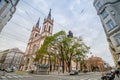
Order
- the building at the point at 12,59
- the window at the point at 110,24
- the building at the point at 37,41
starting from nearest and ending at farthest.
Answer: the window at the point at 110,24
the building at the point at 37,41
the building at the point at 12,59

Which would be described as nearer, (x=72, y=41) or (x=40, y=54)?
(x=72, y=41)

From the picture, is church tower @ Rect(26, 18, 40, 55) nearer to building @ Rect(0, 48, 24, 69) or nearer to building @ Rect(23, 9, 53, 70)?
building @ Rect(23, 9, 53, 70)

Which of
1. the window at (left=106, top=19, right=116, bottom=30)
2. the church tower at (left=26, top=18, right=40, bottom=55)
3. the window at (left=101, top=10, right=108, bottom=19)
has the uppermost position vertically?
the church tower at (left=26, top=18, right=40, bottom=55)

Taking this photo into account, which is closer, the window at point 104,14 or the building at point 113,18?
the building at point 113,18

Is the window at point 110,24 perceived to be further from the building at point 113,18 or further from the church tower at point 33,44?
the church tower at point 33,44

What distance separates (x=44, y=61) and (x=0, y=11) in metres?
33.9

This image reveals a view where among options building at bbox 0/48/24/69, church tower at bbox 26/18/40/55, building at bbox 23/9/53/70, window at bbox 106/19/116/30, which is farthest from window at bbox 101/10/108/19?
building at bbox 0/48/24/69

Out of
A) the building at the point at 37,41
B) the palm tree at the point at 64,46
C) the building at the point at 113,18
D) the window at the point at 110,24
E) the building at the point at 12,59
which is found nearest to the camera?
the building at the point at 113,18

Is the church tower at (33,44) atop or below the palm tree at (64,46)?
atop

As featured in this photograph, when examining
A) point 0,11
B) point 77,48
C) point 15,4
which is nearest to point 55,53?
point 77,48

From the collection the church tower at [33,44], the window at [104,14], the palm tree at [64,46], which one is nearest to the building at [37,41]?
the church tower at [33,44]

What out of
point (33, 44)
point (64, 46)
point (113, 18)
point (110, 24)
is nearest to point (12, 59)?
point (33, 44)

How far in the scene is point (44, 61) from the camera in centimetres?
4728

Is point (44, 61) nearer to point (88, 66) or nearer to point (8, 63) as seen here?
point (88, 66)
